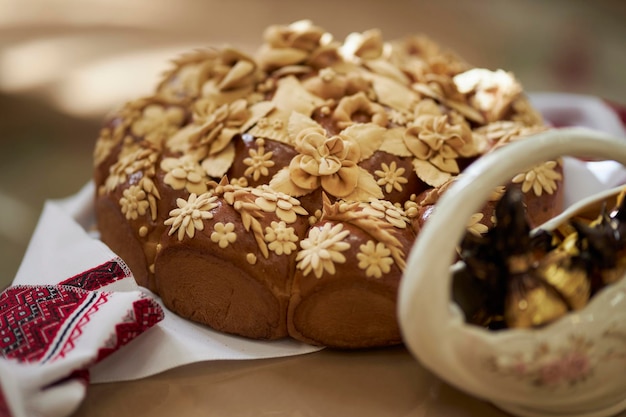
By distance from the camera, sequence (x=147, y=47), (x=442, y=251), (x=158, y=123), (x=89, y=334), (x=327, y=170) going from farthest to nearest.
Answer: (x=147, y=47) < (x=158, y=123) < (x=327, y=170) < (x=89, y=334) < (x=442, y=251)

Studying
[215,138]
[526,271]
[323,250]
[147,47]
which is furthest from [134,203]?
[147,47]

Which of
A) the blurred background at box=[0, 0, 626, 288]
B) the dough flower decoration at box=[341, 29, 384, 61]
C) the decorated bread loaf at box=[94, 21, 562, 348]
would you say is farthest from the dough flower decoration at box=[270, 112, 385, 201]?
the blurred background at box=[0, 0, 626, 288]

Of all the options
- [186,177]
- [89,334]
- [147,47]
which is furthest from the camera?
[147,47]

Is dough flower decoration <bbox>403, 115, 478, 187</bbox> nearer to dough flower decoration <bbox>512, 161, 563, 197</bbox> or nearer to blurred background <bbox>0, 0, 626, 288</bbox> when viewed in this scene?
dough flower decoration <bbox>512, 161, 563, 197</bbox>

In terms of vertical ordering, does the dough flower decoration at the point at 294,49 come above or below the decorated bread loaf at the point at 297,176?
above

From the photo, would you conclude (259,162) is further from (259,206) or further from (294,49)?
(294,49)

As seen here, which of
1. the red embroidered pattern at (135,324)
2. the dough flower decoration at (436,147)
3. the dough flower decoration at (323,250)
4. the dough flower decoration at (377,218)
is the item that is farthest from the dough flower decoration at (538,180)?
the red embroidered pattern at (135,324)

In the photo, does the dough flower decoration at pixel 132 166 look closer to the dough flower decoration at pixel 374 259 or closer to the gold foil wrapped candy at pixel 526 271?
the dough flower decoration at pixel 374 259
